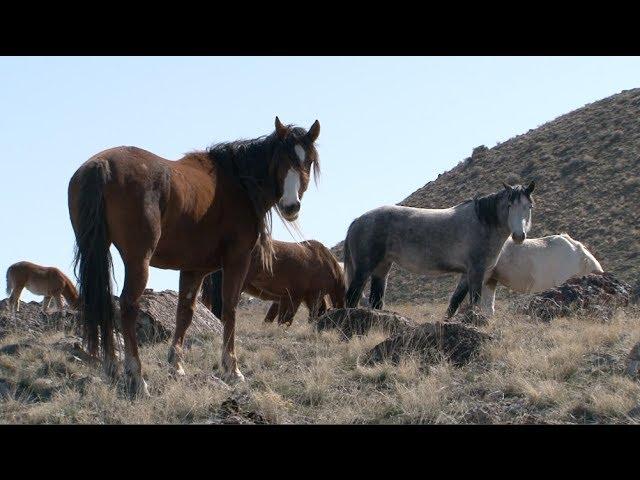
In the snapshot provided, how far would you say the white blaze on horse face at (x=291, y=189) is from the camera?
8570mm

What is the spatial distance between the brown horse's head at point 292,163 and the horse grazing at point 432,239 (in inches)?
246

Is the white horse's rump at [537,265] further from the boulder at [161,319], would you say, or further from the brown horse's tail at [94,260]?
the brown horse's tail at [94,260]

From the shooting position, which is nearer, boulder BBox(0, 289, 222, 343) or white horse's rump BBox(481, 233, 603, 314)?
boulder BBox(0, 289, 222, 343)

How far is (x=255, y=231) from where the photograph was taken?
8898 millimetres

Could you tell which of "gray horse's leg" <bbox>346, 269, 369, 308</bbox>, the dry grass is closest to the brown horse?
the dry grass

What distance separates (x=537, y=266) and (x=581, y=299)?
610 cm

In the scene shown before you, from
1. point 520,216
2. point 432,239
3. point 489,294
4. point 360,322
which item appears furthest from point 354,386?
point 489,294

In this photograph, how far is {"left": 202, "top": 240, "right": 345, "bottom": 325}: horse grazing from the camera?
15.2 meters

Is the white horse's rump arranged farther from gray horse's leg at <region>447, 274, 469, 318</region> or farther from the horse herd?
the horse herd

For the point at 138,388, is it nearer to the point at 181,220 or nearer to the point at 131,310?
the point at 131,310

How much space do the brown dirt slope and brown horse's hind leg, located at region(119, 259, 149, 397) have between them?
907 inches
